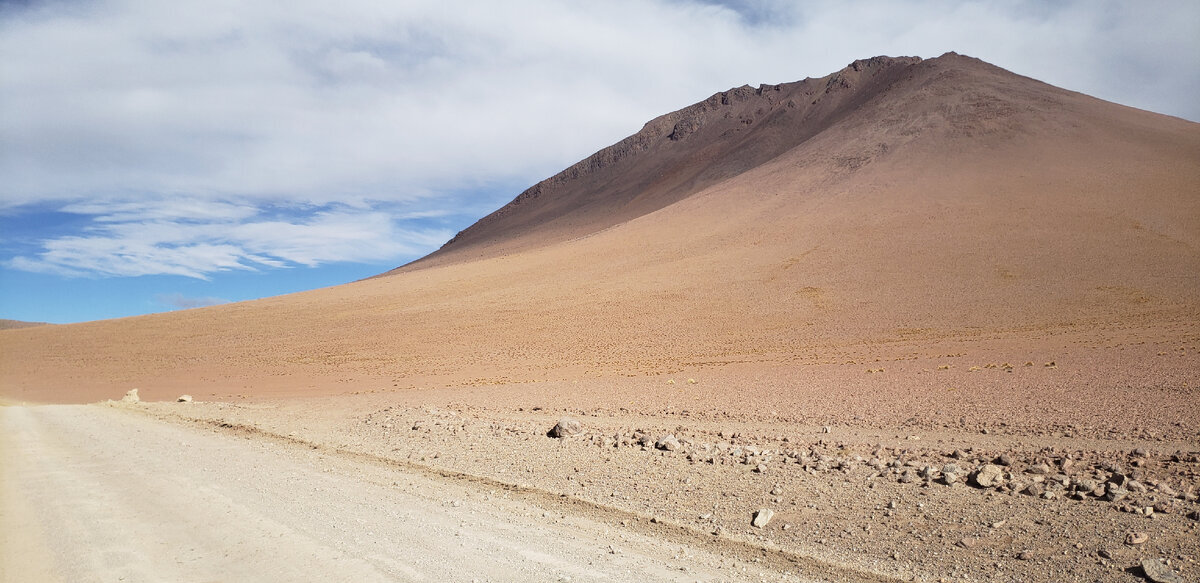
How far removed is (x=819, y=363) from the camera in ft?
73.1

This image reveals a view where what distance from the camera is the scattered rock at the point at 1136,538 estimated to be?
5465 mm

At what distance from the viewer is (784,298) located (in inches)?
1414

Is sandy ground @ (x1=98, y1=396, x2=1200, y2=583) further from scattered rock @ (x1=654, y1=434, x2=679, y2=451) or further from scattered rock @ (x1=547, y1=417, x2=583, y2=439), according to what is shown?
scattered rock @ (x1=547, y1=417, x2=583, y2=439)

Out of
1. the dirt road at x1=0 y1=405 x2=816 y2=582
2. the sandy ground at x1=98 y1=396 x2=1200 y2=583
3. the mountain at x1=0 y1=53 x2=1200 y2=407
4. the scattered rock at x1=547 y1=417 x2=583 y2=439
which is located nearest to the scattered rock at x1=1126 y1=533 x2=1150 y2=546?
the sandy ground at x1=98 y1=396 x2=1200 y2=583

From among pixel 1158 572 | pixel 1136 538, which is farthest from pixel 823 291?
pixel 1158 572

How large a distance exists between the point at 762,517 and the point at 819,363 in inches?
653

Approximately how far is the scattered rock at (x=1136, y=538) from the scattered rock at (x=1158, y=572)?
0.93ft

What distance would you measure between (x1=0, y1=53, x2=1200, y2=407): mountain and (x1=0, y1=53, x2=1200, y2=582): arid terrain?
0.88 ft

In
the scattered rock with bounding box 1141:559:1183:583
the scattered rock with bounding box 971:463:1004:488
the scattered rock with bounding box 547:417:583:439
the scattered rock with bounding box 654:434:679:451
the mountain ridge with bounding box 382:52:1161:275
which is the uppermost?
the mountain ridge with bounding box 382:52:1161:275

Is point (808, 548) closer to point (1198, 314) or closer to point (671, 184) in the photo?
point (1198, 314)

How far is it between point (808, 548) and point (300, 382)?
2485 centimetres

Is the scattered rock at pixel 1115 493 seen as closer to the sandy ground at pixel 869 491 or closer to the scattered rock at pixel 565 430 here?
the sandy ground at pixel 869 491

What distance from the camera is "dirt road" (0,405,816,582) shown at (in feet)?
17.2

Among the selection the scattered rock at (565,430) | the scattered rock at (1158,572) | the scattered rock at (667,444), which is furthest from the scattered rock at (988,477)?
the scattered rock at (565,430)
